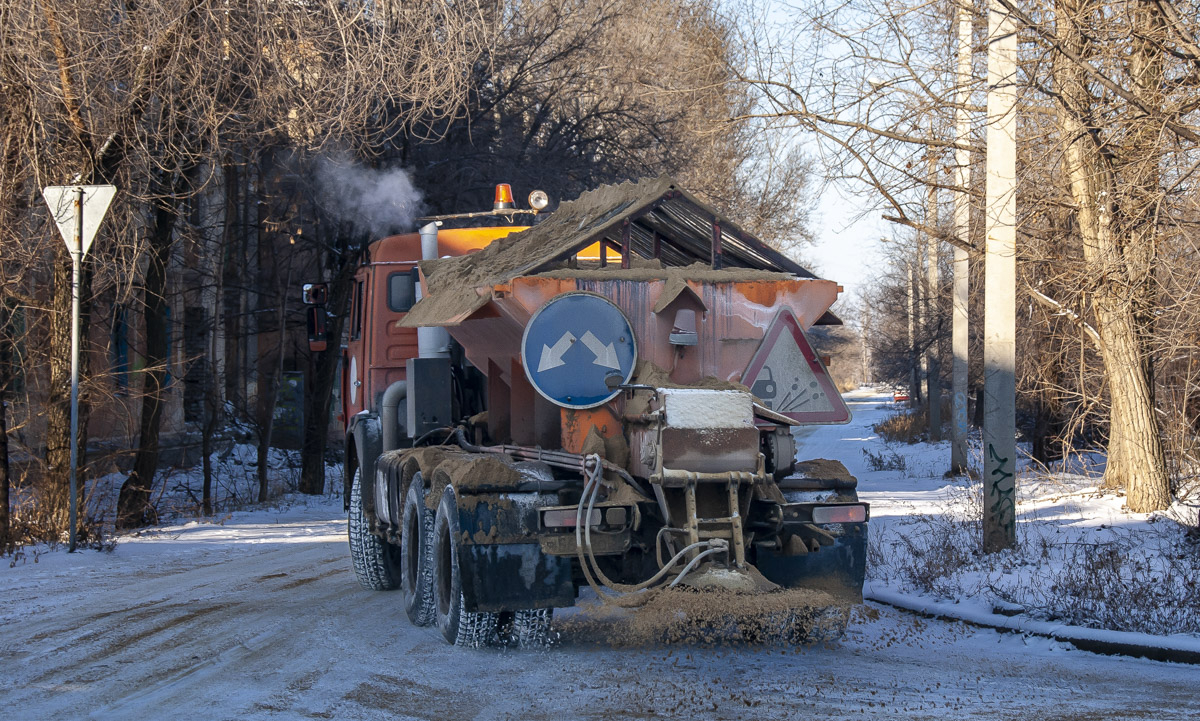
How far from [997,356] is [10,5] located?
923cm

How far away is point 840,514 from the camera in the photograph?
22.7 feet

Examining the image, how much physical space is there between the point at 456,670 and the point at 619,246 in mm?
3274

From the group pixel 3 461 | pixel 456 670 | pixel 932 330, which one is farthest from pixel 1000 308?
pixel 932 330

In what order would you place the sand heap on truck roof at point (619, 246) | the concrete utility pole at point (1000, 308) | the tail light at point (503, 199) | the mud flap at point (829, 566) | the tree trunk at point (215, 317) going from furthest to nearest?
the tree trunk at point (215, 317) → the tail light at point (503, 199) → the concrete utility pole at point (1000, 308) → the sand heap on truck roof at point (619, 246) → the mud flap at point (829, 566)

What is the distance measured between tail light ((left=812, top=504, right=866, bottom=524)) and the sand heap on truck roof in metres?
1.50

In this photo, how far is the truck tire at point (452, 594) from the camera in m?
6.51

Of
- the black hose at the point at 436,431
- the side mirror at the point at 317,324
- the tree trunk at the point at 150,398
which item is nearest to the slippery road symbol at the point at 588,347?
the black hose at the point at 436,431

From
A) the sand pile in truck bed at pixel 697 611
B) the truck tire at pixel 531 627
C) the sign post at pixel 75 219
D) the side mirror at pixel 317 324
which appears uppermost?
the sign post at pixel 75 219

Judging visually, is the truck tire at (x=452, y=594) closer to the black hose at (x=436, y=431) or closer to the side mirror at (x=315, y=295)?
the black hose at (x=436, y=431)

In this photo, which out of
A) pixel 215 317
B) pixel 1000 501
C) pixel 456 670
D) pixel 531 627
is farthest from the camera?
pixel 215 317

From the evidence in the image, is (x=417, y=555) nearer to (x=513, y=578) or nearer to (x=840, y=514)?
(x=513, y=578)

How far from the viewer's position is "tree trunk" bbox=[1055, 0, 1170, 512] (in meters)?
10.2

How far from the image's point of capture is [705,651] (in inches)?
263

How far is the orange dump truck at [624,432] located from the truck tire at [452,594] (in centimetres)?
2
